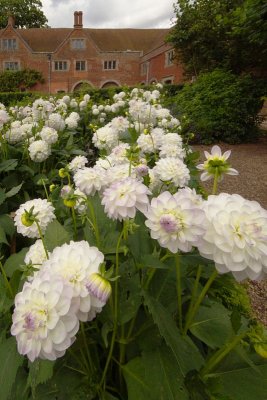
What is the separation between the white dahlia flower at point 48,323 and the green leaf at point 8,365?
30 cm

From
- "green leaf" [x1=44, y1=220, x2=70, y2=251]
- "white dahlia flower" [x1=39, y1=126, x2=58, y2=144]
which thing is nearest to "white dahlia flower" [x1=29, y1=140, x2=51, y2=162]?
"white dahlia flower" [x1=39, y1=126, x2=58, y2=144]

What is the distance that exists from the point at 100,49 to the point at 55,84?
6507mm

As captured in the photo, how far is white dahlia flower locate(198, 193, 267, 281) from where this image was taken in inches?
29.0

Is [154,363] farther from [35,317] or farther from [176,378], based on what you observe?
[35,317]

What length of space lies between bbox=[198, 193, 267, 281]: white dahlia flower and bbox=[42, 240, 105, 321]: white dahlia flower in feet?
0.88

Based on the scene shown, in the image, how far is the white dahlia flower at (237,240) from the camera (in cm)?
74

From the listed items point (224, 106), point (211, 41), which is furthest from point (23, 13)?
point (224, 106)

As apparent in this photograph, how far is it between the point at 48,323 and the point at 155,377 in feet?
1.37

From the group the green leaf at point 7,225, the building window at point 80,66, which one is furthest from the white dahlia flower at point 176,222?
the building window at point 80,66

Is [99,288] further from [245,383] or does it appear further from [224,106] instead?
[224,106]

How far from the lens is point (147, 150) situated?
2020mm

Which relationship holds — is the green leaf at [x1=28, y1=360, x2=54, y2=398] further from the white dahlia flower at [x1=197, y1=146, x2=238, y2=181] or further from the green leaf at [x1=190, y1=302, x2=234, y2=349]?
the white dahlia flower at [x1=197, y1=146, x2=238, y2=181]

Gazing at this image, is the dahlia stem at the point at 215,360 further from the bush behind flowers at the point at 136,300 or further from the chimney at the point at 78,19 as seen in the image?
the chimney at the point at 78,19

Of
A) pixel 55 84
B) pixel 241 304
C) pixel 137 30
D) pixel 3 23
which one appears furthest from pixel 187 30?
pixel 3 23
